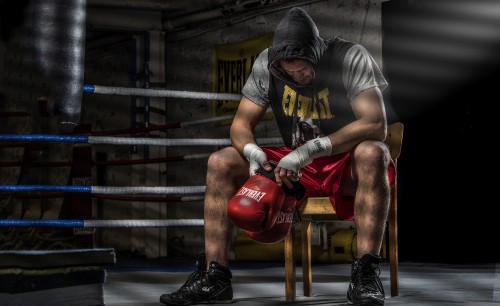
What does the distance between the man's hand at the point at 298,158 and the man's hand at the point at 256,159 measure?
0.19 ft

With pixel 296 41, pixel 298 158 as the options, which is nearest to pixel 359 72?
pixel 296 41

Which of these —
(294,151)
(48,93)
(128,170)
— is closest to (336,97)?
(294,151)

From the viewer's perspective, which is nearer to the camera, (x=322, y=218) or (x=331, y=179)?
(x=331, y=179)

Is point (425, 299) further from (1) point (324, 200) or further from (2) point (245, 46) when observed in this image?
(2) point (245, 46)

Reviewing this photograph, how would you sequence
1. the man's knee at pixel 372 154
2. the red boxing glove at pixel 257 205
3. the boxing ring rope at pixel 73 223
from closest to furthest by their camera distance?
the red boxing glove at pixel 257 205 → the man's knee at pixel 372 154 → the boxing ring rope at pixel 73 223

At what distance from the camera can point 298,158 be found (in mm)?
2461

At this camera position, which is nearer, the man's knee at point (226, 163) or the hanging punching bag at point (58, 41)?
the hanging punching bag at point (58, 41)

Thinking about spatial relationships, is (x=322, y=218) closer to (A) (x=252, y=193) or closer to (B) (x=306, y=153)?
(B) (x=306, y=153)

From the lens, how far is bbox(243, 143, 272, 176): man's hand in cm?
249

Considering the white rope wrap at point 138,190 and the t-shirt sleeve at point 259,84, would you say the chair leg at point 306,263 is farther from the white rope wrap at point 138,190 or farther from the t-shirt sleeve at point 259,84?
the white rope wrap at point 138,190

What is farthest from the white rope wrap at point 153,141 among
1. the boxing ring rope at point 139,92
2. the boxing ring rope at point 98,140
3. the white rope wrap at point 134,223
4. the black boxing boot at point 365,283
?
the black boxing boot at point 365,283

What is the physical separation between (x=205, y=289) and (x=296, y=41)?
0.84m

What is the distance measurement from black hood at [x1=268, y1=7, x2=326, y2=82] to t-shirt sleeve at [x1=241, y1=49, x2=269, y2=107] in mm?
125

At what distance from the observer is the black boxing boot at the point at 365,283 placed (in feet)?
7.71
